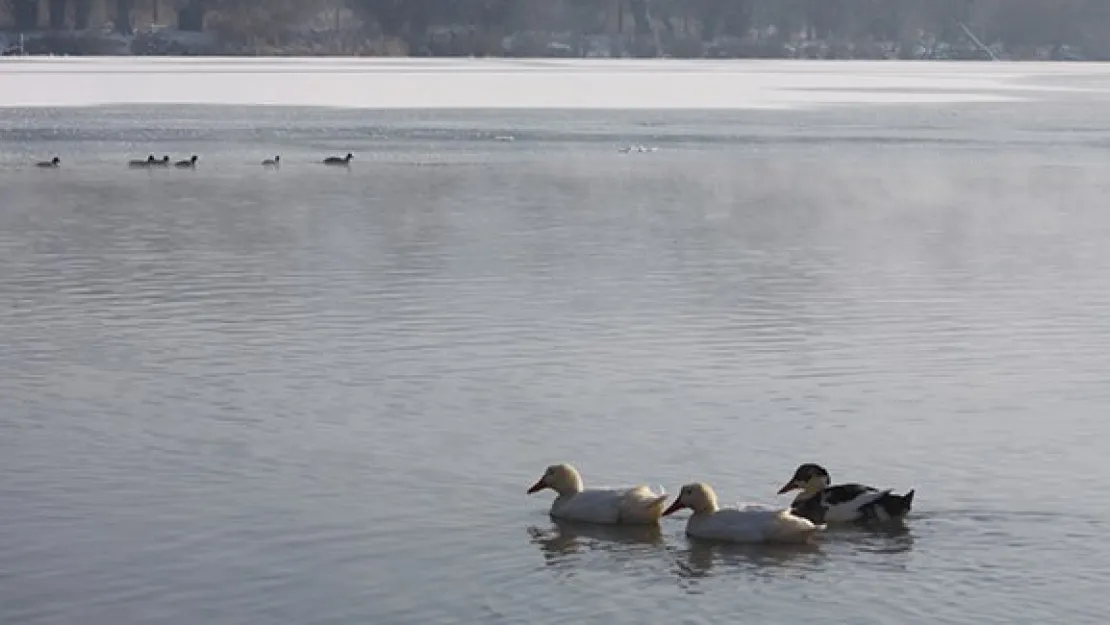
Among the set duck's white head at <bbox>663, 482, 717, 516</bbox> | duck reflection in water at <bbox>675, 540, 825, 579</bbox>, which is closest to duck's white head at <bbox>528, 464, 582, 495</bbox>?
duck's white head at <bbox>663, 482, 717, 516</bbox>

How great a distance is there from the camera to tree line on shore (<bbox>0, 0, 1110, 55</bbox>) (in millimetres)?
103000

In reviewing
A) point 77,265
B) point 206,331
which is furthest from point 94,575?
point 77,265

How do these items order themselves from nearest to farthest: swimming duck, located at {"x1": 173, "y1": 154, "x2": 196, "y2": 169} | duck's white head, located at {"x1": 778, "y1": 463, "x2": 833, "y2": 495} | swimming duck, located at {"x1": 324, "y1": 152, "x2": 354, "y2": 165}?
duck's white head, located at {"x1": 778, "y1": 463, "x2": 833, "y2": 495}
swimming duck, located at {"x1": 173, "y1": 154, "x2": 196, "y2": 169}
swimming duck, located at {"x1": 324, "y1": 152, "x2": 354, "y2": 165}

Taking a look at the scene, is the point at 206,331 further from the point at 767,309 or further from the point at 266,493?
the point at 266,493

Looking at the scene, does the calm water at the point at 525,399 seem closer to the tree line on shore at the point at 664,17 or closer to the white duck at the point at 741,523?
→ the white duck at the point at 741,523

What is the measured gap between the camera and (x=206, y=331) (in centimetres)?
1551

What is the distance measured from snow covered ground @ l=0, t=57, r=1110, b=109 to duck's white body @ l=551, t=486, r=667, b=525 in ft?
136

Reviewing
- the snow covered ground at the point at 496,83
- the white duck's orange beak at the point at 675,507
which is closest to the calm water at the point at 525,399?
the white duck's orange beak at the point at 675,507

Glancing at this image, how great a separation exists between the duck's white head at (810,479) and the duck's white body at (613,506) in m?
0.60

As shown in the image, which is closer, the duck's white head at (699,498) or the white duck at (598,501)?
the duck's white head at (699,498)

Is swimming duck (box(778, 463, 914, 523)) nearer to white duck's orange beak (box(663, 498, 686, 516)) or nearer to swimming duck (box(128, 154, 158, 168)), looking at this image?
white duck's orange beak (box(663, 498, 686, 516))

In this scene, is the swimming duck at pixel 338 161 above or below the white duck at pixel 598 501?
below

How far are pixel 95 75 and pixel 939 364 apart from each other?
58790mm

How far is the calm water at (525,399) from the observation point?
30.5 ft
